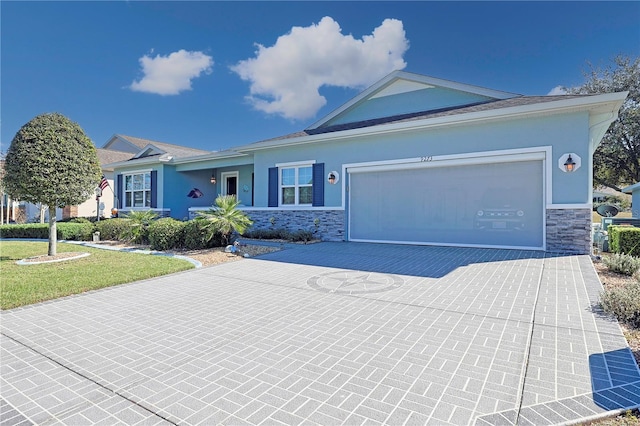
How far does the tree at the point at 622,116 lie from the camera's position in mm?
20422

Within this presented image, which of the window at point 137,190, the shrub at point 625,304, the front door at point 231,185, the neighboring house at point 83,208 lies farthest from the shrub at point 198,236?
the neighboring house at point 83,208

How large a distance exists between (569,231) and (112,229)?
668 inches

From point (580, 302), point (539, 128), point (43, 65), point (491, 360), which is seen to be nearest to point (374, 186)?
point (539, 128)

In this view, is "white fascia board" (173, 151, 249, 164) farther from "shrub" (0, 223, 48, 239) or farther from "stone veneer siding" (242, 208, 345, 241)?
"shrub" (0, 223, 48, 239)

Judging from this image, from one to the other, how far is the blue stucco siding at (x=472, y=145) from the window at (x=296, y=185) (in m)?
0.47

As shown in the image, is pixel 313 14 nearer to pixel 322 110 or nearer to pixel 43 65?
pixel 322 110

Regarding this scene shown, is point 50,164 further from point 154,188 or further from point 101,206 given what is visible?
point 101,206

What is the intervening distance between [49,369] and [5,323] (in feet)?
7.06

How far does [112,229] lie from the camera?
48.3 ft

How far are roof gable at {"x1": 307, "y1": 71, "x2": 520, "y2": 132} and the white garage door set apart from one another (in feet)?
10.6

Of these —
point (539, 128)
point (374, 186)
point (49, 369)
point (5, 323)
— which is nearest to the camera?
point (49, 369)

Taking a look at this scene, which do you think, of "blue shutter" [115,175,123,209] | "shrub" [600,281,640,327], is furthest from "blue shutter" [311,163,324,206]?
"blue shutter" [115,175,123,209]

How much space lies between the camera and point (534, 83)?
16.5 meters

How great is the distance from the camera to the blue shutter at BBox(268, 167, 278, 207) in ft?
46.4
